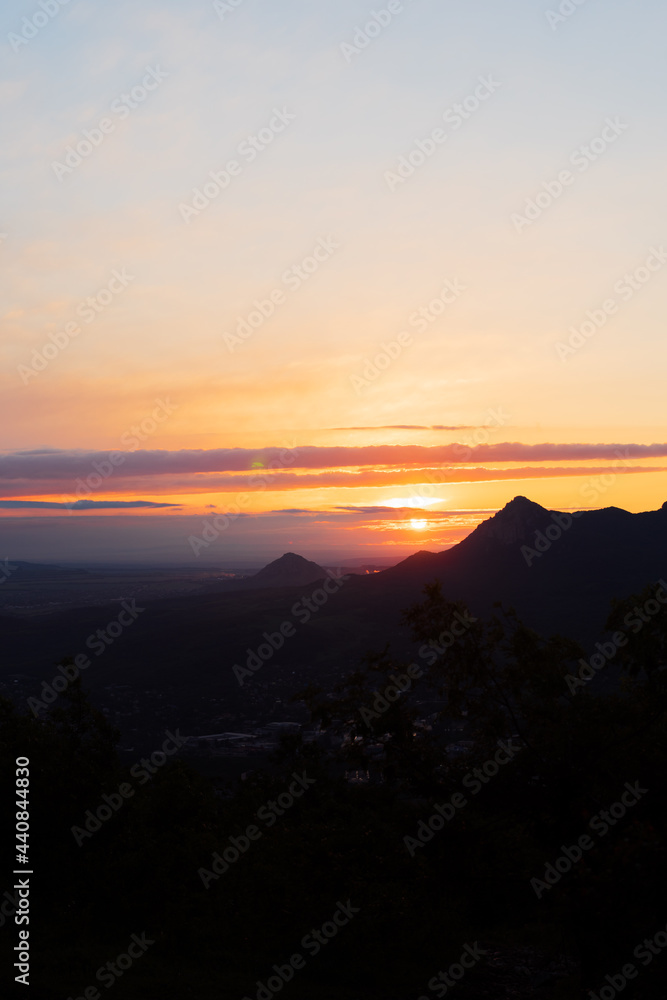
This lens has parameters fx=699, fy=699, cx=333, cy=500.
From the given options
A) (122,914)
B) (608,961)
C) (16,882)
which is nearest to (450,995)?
(608,961)

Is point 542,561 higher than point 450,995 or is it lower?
higher

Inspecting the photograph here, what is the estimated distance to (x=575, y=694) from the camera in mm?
17875

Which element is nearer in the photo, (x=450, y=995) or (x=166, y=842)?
(x=450, y=995)

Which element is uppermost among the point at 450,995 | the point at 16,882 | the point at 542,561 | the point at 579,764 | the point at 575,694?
the point at 542,561

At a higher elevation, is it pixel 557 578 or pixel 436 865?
pixel 557 578

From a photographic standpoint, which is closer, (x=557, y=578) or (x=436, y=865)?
(x=436, y=865)

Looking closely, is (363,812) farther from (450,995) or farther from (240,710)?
(240,710)

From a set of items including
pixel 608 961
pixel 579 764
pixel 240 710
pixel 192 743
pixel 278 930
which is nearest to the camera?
pixel 608 961

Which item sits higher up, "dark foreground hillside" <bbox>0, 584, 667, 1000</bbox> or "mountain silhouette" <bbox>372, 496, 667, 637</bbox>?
"mountain silhouette" <bbox>372, 496, 667, 637</bbox>

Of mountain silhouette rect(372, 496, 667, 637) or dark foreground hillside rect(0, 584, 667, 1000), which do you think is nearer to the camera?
dark foreground hillside rect(0, 584, 667, 1000)

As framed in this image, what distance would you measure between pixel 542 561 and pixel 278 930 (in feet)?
597

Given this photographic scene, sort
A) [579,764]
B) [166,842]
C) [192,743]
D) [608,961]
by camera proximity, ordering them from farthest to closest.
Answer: [192,743] → [166,842] → [579,764] → [608,961]

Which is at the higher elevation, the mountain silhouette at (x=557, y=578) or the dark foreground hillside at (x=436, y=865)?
the mountain silhouette at (x=557, y=578)

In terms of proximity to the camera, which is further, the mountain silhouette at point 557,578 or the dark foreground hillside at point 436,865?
the mountain silhouette at point 557,578
